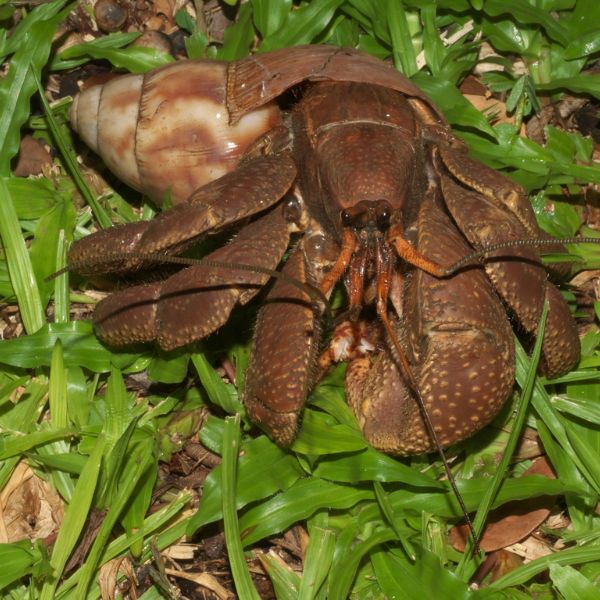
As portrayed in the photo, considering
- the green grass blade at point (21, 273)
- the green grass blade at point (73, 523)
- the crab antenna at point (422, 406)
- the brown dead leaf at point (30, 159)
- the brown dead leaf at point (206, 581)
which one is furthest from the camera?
the brown dead leaf at point (30, 159)

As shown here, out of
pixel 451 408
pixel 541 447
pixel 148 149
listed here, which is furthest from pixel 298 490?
pixel 148 149

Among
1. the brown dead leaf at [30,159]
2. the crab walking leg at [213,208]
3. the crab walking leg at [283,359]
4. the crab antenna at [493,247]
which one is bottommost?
the crab walking leg at [283,359]

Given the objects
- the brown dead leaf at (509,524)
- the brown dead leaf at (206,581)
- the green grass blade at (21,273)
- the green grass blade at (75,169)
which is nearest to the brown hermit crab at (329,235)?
the green grass blade at (75,169)

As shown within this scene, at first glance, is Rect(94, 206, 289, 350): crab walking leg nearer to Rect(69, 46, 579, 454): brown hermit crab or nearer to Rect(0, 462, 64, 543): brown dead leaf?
Rect(69, 46, 579, 454): brown hermit crab

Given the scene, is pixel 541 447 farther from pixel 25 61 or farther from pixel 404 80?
pixel 25 61

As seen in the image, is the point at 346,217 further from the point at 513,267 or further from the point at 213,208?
the point at 513,267

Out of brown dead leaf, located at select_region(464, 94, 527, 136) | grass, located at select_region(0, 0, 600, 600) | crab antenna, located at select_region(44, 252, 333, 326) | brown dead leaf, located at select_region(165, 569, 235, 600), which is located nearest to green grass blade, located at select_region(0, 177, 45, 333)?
grass, located at select_region(0, 0, 600, 600)

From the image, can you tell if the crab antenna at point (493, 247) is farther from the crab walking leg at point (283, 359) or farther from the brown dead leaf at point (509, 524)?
the brown dead leaf at point (509, 524)

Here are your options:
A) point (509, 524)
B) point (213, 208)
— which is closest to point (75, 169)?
point (213, 208)
